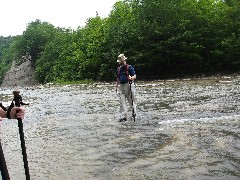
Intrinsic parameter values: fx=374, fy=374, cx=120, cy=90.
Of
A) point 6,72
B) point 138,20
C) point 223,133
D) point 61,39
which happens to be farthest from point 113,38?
point 6,72

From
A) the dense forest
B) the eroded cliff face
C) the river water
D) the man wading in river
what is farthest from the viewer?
the eroded cliff face

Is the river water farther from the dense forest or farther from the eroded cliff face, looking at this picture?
the eroded cliff face

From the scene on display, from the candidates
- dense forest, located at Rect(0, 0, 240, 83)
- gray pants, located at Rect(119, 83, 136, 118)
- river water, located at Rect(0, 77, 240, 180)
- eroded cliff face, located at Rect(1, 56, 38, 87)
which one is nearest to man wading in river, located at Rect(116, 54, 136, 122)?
gray pants, located at Rect(119, 83, 136, 118)

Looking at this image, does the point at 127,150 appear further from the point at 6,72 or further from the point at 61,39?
the point at 6,72

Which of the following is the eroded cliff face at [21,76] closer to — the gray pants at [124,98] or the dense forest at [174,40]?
the dense forest at [174,40]

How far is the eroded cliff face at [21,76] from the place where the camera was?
136 metres

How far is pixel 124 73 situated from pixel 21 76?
136 metres

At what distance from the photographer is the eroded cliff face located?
136375mm

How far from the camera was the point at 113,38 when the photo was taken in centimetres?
6931

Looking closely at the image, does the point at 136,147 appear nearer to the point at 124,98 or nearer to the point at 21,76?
the point at 124,98

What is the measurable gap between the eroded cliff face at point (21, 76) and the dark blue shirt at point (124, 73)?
118m

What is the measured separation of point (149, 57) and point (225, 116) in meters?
46.7

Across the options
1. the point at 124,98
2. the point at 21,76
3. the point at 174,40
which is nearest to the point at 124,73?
the point at 124,98

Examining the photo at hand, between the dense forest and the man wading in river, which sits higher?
the dense forest
